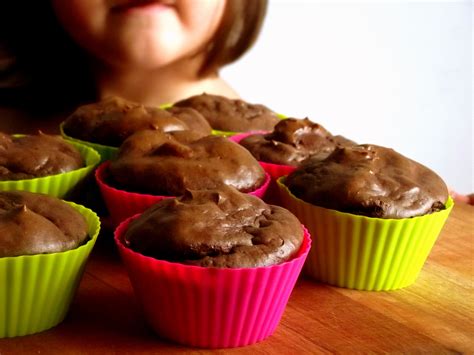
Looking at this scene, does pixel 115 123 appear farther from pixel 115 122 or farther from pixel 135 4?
pixel 135 4

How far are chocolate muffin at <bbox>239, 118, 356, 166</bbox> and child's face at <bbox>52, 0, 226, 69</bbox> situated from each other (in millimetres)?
804

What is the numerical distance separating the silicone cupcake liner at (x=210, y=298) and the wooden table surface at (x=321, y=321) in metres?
0.02

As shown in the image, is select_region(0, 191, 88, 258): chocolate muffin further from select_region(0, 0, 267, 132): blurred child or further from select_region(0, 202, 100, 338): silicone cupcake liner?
select_region(0, 0, 267, 132): blurred child

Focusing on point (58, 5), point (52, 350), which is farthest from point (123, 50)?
point (52, 350)

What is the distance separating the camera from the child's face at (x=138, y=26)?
Answer: 252 cm

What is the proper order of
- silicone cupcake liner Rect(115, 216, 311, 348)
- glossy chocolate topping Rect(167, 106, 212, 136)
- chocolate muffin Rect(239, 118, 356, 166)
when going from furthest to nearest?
glossy chocolate topping Rect(167, 106, 212, 136) → chocolate muffin Rect(239, 118, 356, 166) → silicone cupcake liner Rect(115, 216, 311, 348)

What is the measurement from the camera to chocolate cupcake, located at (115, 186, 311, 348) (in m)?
1.22

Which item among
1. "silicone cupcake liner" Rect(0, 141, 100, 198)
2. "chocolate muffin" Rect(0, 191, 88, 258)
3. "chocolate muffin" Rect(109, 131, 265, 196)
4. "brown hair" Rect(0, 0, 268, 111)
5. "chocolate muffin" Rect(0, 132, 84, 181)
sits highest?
"chocolate muffin" Rect(109, 131, 265, 196)

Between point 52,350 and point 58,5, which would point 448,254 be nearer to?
point 52,350

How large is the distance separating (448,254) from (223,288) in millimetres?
735

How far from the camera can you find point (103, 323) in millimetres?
1345

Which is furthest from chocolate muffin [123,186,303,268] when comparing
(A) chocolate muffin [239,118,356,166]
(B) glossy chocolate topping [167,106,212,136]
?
(B) glossy chocolate topping [167,106,212,136]

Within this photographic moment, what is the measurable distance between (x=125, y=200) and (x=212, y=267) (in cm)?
43

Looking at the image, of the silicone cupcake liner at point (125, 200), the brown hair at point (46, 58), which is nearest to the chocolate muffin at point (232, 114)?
the silicone cupcake liner at point (125, 200)
